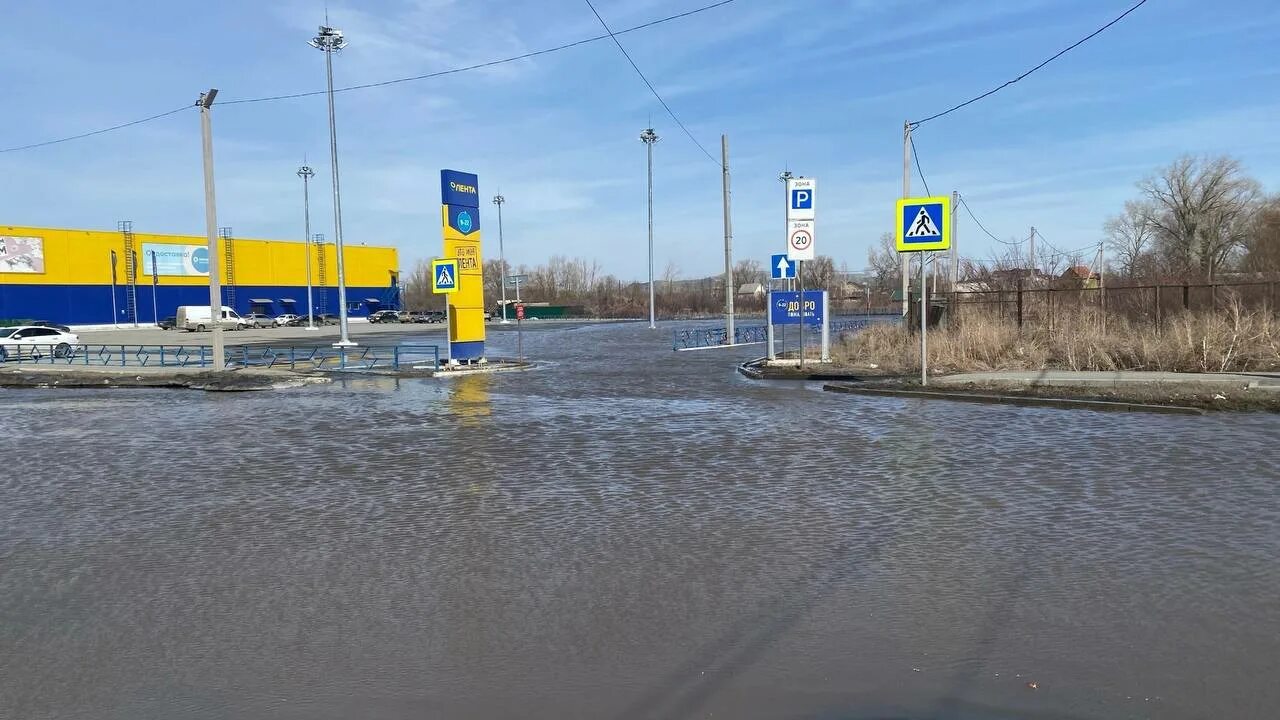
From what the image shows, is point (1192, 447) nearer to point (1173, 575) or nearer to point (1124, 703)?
point (1173, 575)

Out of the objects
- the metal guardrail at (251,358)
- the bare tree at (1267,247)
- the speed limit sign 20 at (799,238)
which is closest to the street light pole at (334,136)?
the metal guardrail at (251,358)

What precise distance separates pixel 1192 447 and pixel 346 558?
9494 mm

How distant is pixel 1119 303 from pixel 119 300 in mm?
74381

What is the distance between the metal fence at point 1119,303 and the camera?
2375 cm

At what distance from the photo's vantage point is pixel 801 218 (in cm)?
2512

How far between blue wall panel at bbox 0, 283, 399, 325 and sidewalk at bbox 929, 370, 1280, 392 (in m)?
72.3

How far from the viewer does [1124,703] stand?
4.04 meters

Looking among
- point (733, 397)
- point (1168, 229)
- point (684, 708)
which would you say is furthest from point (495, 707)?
point (1168, 229)

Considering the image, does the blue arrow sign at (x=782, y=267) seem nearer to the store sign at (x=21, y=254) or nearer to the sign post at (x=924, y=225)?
the sign post at (x=924, y=225)

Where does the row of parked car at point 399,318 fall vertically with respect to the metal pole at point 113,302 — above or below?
below

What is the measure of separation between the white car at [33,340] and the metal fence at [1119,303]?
33.5 m

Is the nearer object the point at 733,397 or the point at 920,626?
the point at 920,626

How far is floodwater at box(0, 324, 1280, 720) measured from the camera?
4.27m

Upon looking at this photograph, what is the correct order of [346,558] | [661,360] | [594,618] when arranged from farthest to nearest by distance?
[661,360] → [346,558] → [594,618]
